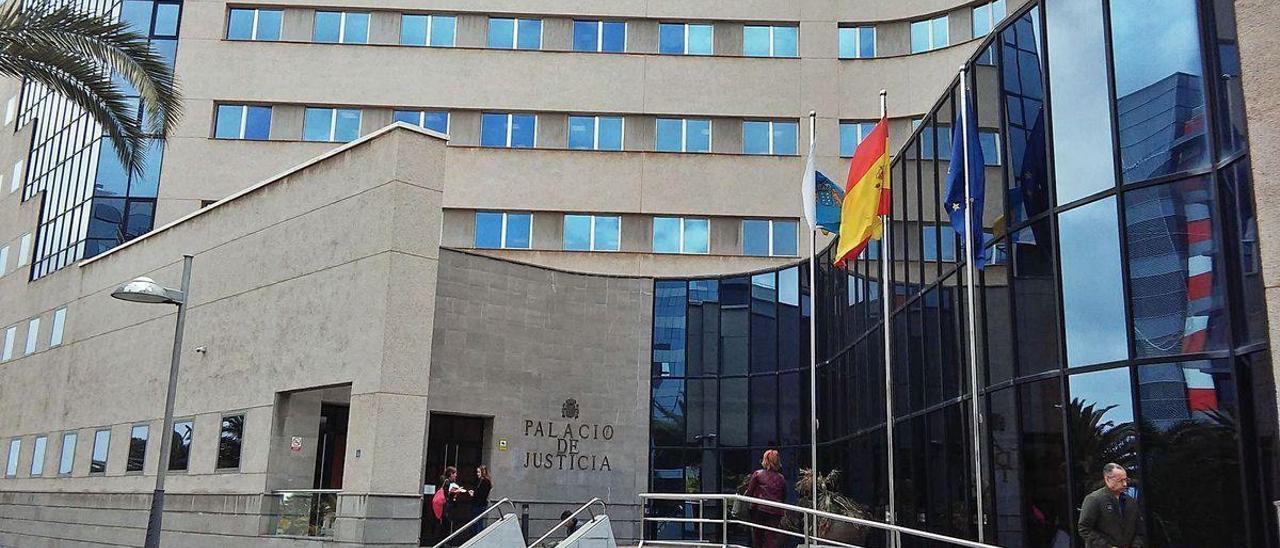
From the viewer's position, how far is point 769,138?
3419 cm

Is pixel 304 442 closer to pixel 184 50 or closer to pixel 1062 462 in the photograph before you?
pixel 1062 462

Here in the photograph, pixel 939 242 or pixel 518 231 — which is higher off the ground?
pixel 518 231

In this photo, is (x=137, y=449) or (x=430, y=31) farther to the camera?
(x=430, y=31)

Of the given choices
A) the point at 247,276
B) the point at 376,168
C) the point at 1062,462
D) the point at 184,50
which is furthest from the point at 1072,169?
the point at 184,50

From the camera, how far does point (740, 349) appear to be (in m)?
28.7

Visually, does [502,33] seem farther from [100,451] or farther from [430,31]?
[100,451]

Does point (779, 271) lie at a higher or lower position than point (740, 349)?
higher

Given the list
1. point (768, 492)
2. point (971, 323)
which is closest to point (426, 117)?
point (768, 492)

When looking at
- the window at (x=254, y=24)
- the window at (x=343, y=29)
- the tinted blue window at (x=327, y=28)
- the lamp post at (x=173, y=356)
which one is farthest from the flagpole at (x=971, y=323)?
the window at (x=254, y=24)

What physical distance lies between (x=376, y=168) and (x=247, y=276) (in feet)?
15.4

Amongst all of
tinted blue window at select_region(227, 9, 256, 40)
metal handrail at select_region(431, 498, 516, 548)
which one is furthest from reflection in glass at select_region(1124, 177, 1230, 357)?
tinted blue window at select_region(227, 9, 256, 40)

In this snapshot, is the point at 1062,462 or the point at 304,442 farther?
the point at 304,442

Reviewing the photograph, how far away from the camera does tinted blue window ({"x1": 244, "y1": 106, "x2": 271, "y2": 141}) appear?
34.9 metres

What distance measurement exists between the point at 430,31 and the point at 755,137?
10.8m
